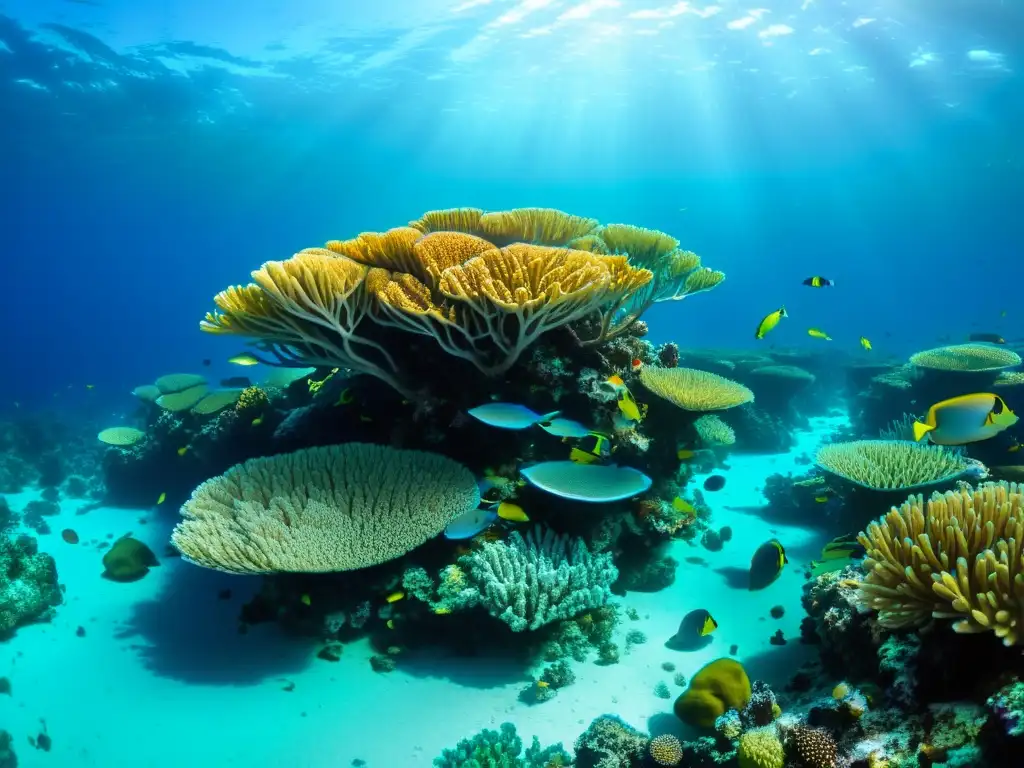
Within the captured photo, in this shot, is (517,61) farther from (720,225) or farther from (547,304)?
(720,225)

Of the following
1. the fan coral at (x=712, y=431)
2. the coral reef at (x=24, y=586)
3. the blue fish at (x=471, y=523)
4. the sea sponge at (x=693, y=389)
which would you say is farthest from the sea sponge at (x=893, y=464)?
the coral reef at (x=24, y=586)

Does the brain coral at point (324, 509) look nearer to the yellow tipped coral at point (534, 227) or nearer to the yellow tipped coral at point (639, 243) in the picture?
the yellow tipped coral at point (534, 227)

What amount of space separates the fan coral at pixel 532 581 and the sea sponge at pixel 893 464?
11.5ft

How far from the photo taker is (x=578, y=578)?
16.5 ft

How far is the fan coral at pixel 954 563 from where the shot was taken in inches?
99.5

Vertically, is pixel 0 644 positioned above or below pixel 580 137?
below

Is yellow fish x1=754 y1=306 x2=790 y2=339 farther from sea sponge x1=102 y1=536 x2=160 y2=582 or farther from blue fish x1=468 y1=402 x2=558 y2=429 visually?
sea sponge x1=102 y1=536 x2=160 y2=582

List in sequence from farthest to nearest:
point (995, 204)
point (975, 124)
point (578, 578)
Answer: point (995, 204)
point (975, 124)
point (578, 578)

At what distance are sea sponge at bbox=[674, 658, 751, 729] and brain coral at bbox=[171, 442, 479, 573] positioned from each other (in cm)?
245

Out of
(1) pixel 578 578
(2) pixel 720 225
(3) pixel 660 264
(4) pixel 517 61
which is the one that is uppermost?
(4) pixel 517 61

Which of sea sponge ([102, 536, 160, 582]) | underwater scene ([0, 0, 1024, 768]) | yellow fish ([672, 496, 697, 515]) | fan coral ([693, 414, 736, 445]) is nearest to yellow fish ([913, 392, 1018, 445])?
underwater scene ([0, 0, 1024, 768])

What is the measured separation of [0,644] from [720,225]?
127 meters

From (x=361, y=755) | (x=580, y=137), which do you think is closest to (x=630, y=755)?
(x=361, y=755)

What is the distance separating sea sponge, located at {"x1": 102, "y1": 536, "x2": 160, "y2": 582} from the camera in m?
7.09
